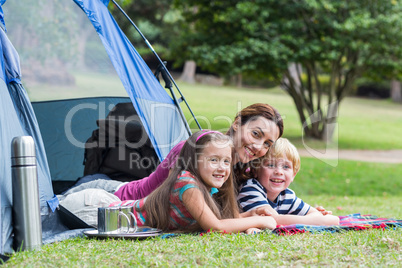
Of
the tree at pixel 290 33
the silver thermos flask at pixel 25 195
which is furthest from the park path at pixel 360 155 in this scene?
the silver thermos flask at pixel 25 195

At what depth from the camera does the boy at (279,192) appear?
3.32 metres

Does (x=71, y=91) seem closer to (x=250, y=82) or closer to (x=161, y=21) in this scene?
(x=161, y=21)

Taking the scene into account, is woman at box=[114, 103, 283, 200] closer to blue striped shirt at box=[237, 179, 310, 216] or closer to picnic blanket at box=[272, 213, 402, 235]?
blue striped shirt at box=[237, 179, 310, 216]

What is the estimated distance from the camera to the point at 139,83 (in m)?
3.80

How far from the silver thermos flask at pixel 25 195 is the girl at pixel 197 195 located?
26.5 inches

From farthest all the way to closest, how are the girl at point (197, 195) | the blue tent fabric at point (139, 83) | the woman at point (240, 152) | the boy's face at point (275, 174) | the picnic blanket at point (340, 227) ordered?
the blue tent fabric at point (139, 83)
the boy's face at point (275, 174)
the woman at point (240, 152)
the picnic blanket at point (340, 227)
the girl at point (197, 195)

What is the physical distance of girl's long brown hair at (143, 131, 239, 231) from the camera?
3.01 metres

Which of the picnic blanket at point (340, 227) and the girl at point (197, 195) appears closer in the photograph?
the girl at point (197, 195)

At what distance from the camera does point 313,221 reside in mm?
3322

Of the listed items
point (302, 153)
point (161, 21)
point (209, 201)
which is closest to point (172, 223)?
point (209, 201)

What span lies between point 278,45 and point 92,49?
5717 mm

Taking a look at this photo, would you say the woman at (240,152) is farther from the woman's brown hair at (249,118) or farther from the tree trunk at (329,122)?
the tree trunk at (329,122)

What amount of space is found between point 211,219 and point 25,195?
1072mm

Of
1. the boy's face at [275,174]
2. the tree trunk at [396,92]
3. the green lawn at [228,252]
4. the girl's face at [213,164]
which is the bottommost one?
the green lawn at [228,252]
